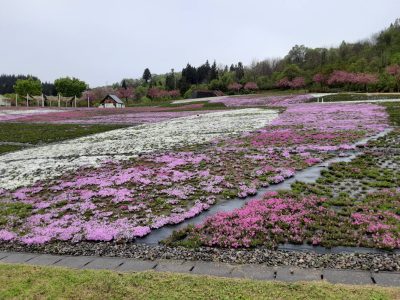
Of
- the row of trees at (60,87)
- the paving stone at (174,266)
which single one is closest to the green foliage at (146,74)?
the row of trees at (60,87)

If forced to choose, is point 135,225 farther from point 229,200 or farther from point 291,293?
point 291,293

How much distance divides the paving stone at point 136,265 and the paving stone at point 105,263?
6.6 inches

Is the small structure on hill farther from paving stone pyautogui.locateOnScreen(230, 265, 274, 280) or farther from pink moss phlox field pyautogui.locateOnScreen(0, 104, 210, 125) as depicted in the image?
paving stone pyautogui.locateOnScreen(230, 265, 274, 280)

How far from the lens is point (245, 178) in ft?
49.4

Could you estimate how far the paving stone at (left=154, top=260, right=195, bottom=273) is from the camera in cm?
782

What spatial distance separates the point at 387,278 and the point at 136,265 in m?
5.38

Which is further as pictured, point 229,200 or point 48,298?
point 229,200

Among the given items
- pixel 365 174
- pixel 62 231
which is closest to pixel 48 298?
pixel 62 231

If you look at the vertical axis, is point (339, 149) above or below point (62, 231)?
above

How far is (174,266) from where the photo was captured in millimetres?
8062

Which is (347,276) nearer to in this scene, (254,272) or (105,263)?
(254,272)

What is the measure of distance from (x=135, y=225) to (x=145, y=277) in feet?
12.6

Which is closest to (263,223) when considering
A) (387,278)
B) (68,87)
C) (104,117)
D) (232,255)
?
(232,255)

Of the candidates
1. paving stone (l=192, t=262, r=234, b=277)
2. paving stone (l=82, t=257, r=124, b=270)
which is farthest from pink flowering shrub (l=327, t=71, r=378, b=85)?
paving stone (l=82, t=257, r=124, b=270)
